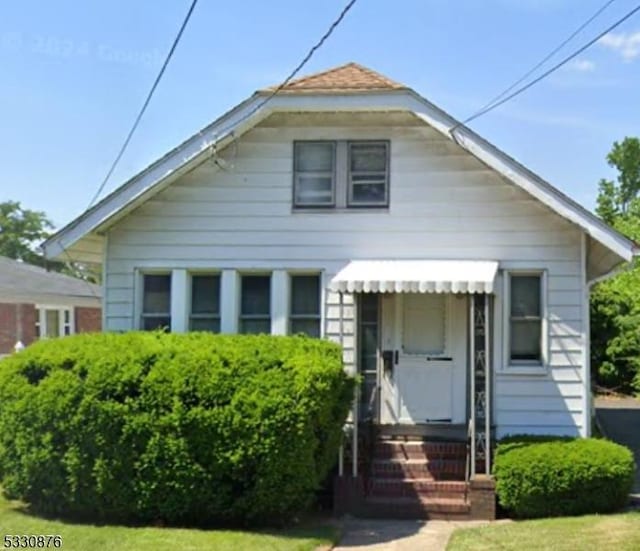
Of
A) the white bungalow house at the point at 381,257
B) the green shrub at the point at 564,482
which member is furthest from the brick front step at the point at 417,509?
the green shrub at the point at 564,482

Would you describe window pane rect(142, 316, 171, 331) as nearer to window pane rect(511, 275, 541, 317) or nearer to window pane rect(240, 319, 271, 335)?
window pane rect(240, 319, 271, 335)

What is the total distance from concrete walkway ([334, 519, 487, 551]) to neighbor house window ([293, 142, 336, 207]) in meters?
4.69

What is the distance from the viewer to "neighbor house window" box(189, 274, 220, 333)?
42.5ft

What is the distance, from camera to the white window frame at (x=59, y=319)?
30.8 meters

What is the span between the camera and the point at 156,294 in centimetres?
1312

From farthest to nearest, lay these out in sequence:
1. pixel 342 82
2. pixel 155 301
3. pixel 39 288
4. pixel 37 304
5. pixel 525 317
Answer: pixel 37 304 → pixel 39 288 → pixel 155 301 → pixel 342 82 → pixel 525 317

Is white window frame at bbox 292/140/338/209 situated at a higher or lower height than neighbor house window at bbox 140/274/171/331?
higher

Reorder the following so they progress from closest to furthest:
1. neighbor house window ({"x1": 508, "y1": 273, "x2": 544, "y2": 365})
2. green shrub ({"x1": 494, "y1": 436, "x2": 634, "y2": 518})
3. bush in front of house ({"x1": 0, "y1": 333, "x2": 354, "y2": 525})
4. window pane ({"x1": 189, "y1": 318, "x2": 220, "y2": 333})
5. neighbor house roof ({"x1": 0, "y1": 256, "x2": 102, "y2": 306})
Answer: bush in front of house ({"x1": 0, "y1": 333, "x2": 354, "y2": 525})
green shrub ({"x1": 494, "y1": 436, "x2": 634, "y2": 518})
neighbor house window ({"x1": 508, "y1": 273, "x2": 544, "y2": 365})
window pane ({"x1": 189, "y1": 318, "x2": 220, "y2": 333})
neighbor house roof ({"x1": 0, "y1": 256, "x2": 102, "y2": 306})

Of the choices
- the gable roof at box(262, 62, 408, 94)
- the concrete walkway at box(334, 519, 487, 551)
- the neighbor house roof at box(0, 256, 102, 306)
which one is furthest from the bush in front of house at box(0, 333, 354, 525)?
the neighbor house roof at box(0, 256, 102, 306)

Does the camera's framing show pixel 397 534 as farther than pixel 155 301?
No

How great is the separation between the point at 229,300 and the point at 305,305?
1141mm

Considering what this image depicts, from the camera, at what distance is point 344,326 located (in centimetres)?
1253

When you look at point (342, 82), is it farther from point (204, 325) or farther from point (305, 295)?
point (204, 325)

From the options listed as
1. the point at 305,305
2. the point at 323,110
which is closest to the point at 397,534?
the point at 305,305
